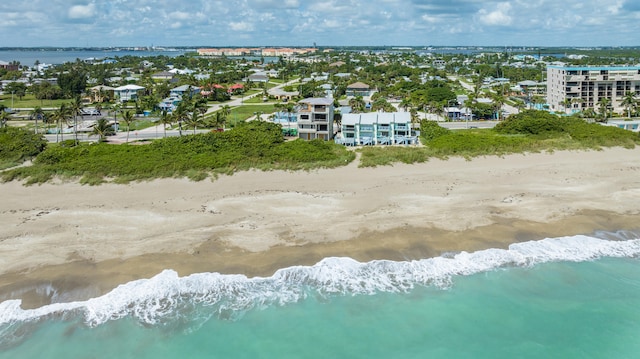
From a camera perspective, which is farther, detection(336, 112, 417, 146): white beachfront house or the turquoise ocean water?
detection(336, 112, 417, 146): white beachfront house

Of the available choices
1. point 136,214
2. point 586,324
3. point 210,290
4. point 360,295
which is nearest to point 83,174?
point 136,214

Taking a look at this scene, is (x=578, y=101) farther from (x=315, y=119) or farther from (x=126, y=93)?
(x=126, y=93)

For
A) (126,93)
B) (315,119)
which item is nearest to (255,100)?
(126,93)

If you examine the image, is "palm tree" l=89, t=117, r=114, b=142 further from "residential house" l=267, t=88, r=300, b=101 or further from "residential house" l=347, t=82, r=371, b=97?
"residential house" l=347, t=82, r=371, b=97

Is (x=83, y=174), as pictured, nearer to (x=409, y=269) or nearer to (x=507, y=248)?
(x=409, y=269)

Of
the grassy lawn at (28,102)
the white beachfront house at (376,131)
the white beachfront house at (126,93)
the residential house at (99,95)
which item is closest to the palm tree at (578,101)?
the white beachfront house at (376,131)

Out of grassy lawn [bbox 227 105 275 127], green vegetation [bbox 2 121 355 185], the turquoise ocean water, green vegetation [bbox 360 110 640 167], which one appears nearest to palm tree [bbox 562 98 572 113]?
green vegetation [bbox 360 110 640 167]
